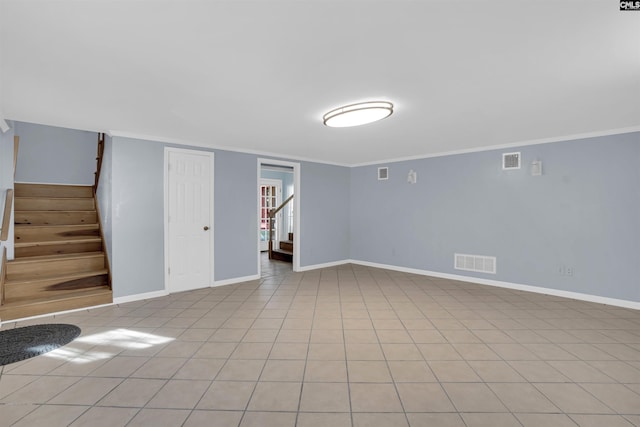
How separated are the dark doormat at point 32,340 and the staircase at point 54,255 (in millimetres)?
458

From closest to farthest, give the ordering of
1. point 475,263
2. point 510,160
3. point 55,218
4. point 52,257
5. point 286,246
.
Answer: point 52,257, point 55,218, point 510,160, point 475,263, point 286,246

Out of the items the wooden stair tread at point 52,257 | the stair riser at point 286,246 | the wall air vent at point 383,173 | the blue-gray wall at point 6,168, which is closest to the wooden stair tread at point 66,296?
the wooden stair tread at point 52,257

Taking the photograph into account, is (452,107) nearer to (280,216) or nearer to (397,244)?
(397,244)

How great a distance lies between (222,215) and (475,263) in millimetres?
4400

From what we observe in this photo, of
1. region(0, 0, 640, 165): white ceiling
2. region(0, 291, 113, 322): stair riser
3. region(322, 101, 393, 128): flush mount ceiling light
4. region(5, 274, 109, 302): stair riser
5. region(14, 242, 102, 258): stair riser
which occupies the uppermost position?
region(0, 0, 640, 165): white ceiling

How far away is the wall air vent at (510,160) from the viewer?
15.0 feet

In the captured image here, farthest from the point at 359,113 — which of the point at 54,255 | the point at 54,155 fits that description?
the point at 54,155

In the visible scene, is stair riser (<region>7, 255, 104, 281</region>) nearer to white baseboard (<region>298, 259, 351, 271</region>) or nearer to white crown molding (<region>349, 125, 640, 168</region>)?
white baseboard (<region>298, 259, 351, 271</region>)

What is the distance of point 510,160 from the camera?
4637mm

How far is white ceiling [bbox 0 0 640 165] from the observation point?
1.54 m

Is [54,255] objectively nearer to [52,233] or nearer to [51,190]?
[52,233]

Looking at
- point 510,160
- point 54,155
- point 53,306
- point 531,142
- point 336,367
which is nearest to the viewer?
point 336,367

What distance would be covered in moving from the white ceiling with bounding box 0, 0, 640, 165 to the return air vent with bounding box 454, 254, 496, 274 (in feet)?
7.53

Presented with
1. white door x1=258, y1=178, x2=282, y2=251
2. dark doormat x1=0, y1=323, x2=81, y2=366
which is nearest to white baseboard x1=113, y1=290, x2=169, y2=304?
dark doormat x1=0, y1=323, x2=81, y2=366
